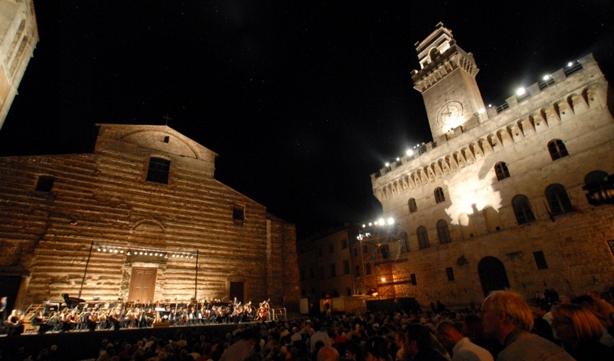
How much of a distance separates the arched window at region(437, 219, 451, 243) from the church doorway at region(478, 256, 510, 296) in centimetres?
309

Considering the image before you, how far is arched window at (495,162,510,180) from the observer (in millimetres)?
21375

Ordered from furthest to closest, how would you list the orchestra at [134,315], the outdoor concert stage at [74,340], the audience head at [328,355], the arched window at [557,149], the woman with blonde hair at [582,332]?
the arched window at [557,149], the orchestra at [134,315], the outdoor concert stage at [74,340], the audience head at [328,355], the woman with blonde hair at [582,332]

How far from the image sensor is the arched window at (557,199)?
60.1ft

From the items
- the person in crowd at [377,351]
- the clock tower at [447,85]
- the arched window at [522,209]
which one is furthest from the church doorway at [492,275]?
the person in crowd at [377,351]

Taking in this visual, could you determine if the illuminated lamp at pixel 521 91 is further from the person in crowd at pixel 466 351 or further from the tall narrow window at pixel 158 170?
the tall narrow window at pixel 158 170

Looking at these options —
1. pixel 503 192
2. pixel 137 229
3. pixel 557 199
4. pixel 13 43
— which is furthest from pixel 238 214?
pixel 557 199

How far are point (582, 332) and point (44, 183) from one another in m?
22.6

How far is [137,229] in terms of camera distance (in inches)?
743

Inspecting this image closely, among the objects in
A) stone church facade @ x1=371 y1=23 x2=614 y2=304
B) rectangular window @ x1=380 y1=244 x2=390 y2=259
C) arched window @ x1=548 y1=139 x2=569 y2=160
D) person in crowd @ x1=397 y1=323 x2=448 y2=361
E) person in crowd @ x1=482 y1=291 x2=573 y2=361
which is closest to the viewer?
A: person in crowd @ x1=482 y1=291 x2=573 y2=361

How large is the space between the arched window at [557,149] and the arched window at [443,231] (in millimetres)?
8443

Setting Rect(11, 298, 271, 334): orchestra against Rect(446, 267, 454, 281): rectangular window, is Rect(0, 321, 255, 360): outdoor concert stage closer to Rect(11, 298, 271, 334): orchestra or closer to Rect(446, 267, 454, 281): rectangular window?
Rect(11, 298, 271, 334): orchestra

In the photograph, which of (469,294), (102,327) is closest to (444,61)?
(469,294)

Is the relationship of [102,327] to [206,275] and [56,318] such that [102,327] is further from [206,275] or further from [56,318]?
[206,275]

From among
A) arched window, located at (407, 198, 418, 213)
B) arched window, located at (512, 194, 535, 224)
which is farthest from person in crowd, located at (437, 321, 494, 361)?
arched window, located at (407, 198, 418, 213)
